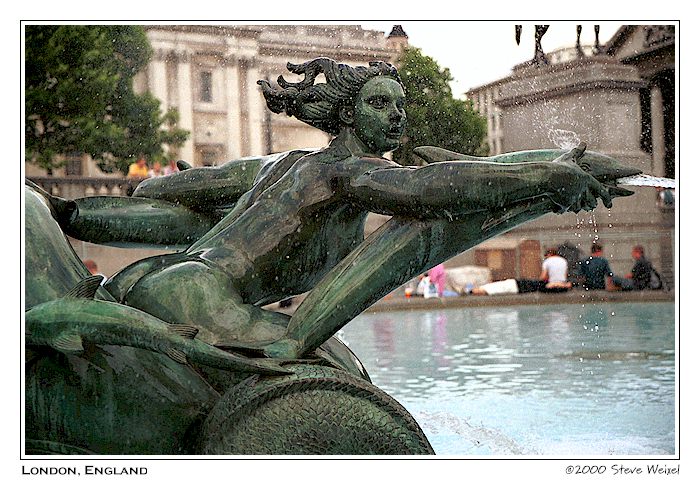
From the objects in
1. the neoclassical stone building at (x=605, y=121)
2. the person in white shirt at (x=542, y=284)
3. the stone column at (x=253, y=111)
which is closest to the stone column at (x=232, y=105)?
the stone column at (x=253, y=111)

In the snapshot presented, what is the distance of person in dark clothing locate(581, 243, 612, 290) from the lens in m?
15.7

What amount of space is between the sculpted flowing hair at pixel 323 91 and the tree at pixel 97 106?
346 inches

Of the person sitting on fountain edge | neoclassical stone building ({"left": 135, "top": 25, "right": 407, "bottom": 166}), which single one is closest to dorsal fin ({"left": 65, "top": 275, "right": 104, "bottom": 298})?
the person sitting on fountain edge

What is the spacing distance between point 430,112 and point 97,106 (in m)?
11.3

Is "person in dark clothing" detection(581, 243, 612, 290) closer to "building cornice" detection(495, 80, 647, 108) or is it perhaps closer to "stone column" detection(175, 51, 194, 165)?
"building cornice" detection(495, 80, 647, 108)

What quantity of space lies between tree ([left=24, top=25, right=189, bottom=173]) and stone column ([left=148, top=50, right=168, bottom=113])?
1.39 feet

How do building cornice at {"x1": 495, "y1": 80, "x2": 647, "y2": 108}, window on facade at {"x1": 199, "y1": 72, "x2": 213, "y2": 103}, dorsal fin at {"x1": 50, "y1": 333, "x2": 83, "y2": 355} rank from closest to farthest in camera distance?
1. dorsal fin at {"x1": 50, "y1": 333, "x2": 83, "y2": 355}
2. building cornice at {"x1": 495, "y1": 80, "x2": 647, "y2": 108}
3. window on facade at {"x1": 199, "y1": 72, "x2": 213, "y2": 103}

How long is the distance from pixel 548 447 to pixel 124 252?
369 inches

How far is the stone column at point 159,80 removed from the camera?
1804 cm

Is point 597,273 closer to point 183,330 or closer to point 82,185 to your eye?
point 82,185

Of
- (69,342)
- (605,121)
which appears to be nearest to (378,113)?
(69,342)

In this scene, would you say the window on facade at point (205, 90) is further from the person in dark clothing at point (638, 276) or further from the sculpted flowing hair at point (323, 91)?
the sculpted flowing hair at point (323, 91)

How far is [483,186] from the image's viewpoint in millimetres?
2539

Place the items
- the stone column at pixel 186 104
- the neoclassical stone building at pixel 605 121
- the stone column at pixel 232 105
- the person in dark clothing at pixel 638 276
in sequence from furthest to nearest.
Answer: the stone column at pixel 186 104 → the stone column at pixel 232 105 → the person in dark clothing at pixel 638 276 → the neoclassical stone building at pixel 605 121
